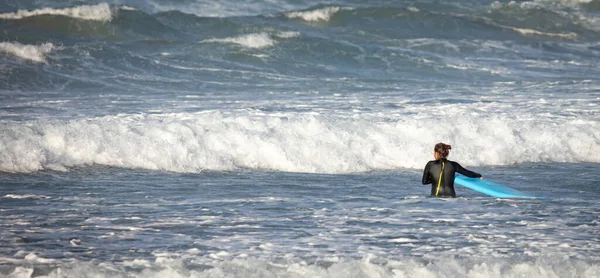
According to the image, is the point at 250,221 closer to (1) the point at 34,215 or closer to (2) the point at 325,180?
(1) the point at 34,215

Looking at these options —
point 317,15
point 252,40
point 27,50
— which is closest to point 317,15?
point 317,15

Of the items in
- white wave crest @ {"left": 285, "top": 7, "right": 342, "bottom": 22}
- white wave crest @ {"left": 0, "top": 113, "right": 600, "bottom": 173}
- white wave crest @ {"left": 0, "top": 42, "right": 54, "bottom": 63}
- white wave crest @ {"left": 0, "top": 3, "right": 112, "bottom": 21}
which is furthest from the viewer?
white wave crest @ {"left": 285, "top": 7, "right": 342, "bottom": 22}

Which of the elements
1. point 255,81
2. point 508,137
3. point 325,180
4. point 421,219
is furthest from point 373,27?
point 421,219

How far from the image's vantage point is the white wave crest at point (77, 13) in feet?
107

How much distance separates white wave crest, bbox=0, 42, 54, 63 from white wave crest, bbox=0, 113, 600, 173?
342 inches

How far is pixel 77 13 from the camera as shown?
33156mm

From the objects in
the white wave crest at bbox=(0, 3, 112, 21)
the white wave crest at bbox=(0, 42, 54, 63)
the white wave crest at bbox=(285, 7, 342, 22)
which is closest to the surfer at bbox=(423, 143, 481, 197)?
the white wave crest at bbox=(0, 42, 54, 63)

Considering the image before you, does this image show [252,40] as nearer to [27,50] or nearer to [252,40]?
[252,40]

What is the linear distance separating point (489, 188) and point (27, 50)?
1703 centimetres

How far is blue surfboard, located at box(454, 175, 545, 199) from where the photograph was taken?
44.0ft

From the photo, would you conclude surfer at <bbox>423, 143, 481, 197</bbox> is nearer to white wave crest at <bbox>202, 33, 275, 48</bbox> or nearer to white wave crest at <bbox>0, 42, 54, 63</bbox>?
white wave crest at <bbox>0, 42, 54, 63</bbox>

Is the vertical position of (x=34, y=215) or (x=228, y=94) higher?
(x=228, y=94)

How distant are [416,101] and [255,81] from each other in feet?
17.2

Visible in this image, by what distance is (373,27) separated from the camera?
124ft
